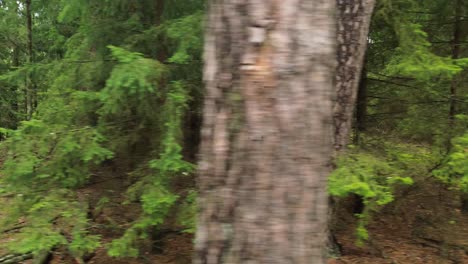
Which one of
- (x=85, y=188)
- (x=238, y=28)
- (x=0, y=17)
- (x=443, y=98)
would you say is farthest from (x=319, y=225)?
(x=0, y=17)

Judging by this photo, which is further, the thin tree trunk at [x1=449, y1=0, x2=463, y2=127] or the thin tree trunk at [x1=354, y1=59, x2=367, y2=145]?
the thin tree trunk at [x1=354, y1=59, x2=367, y2=145]

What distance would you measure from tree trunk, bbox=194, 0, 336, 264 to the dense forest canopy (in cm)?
299

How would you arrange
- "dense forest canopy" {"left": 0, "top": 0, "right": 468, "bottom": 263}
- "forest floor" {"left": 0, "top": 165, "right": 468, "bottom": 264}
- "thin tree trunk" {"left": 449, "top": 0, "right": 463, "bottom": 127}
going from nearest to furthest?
"dense forest canopy" {"left": 0, "top": 0, "right": 468, "bottom": 263} → "forest floor" {"left": 0, "top": 165, "right": 468, "bottom": 264} → "thin tree trunk" {"left": 449, "top": 0, "right": 463, "bottom": 127}

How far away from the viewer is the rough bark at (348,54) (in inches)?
228

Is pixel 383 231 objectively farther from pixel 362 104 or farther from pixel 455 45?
pixel 455 45

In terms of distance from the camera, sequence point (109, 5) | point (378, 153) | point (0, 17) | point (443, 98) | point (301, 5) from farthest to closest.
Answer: point (0, 17) < point (443, 98) < point (109, 5) < point (378, 153) < point (301, 5)

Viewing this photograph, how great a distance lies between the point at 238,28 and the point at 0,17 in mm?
15171

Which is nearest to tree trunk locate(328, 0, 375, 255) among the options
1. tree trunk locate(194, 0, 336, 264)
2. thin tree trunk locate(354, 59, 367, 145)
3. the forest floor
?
the forest floor

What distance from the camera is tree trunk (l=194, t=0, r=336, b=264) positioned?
202cm

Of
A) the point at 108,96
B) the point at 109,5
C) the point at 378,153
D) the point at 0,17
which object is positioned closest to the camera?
the point at 108,96

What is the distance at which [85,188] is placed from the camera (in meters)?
6.74

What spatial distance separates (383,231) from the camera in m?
8.84

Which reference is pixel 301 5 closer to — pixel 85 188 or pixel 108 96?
pixel 108 96

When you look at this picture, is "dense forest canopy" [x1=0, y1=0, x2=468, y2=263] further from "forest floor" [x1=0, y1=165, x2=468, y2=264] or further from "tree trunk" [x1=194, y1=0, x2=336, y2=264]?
"tree trunk" [x1=194, y1=0, x2=336, y2=264]
